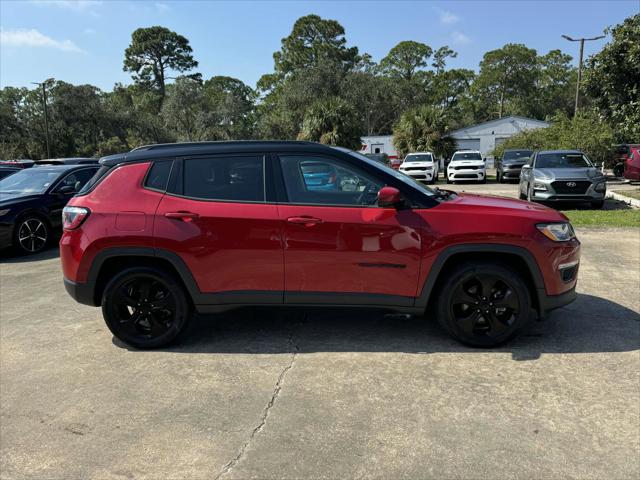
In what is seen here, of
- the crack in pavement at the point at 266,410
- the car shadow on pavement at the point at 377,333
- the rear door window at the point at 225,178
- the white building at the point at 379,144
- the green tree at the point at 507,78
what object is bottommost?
the crack in pavement at the point at 266,410

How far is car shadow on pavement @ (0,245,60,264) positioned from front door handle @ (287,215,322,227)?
6236mm

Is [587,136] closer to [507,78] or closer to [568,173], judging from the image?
[568,173]

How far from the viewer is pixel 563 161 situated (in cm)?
1316

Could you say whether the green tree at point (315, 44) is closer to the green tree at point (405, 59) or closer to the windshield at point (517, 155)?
the green tree at point (405, 59)

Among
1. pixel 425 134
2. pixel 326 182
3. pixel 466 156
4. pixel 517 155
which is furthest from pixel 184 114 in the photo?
pixel 326 182

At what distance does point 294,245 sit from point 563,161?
11.6m

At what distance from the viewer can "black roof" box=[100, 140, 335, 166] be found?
163 inches

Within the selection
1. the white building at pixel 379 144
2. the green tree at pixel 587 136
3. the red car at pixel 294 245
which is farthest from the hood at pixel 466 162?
the white building at pixel 379 144

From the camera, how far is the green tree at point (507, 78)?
235ft

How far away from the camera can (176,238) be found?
4023 mm

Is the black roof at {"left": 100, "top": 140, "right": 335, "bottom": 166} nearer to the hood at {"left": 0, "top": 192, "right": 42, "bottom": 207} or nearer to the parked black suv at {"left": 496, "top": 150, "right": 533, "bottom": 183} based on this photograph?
the hood at {"left": 0, "top": 192, "right": 42, "bottom": 207}

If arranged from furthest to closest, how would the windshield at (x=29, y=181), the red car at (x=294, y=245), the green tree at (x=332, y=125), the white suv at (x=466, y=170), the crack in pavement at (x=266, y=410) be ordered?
1. the green tree at (x=332, y=125)
2. the white suv at (x=466, y=170)
3. the windshield at (x=29, y=181)
4. the red car at (x=294, y=245)
5. the crack in pavement at (x=266, y=410)

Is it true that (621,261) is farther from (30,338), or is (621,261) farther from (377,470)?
(30,338)

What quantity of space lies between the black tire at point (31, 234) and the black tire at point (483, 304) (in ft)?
24.8
